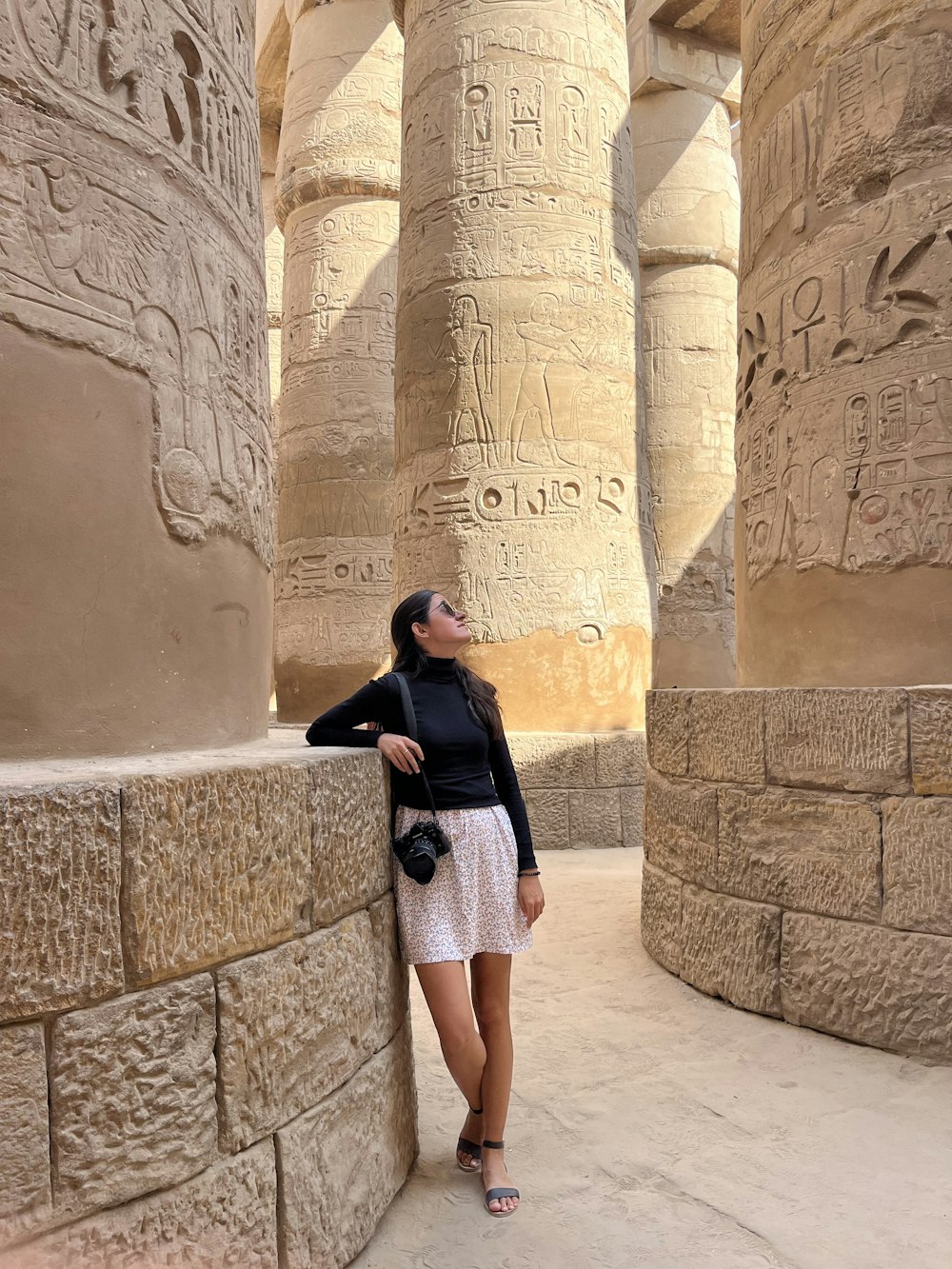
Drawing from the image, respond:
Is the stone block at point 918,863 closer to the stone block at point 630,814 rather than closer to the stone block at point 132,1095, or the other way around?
the stone block at point 132,1095

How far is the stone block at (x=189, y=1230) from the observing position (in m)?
1.69

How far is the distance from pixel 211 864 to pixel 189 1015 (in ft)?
0.86

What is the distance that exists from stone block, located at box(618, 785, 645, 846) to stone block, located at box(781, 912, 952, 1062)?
12.8 ft

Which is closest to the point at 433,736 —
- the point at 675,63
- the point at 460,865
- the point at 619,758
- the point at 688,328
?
the point at 460,865

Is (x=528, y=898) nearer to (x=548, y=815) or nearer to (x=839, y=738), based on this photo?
(x=839, y=738)

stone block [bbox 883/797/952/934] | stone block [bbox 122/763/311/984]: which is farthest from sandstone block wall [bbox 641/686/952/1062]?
stone block [bbox 122/763/311/984]

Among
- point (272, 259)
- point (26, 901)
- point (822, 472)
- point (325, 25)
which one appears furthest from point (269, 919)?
point (272, 259)

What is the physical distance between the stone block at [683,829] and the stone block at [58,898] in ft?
9.43

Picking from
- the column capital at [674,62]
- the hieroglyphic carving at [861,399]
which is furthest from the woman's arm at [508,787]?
Answer: the column capital at [674,62]

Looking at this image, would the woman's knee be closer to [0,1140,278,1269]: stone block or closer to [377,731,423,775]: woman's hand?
[377,731,423,775]: woman's hand

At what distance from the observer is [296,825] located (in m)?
2.17

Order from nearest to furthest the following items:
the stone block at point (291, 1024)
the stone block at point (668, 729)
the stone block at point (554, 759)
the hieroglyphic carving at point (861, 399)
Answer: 1. the stone block at point (291, 1024)
2. the hieroglyphic carving at point (861, 399)
3. the stone block at point (668, 729)
4. the stone block at point (554, 759)

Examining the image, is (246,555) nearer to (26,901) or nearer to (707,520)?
(26,901)

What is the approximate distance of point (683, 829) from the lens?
443 cm
